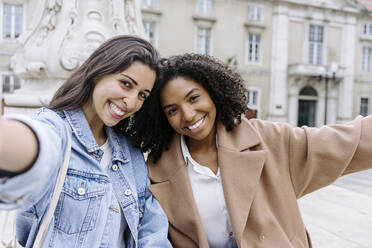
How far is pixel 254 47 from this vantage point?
2011cm

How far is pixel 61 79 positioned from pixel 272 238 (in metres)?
2.26

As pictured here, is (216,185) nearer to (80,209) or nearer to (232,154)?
(232,154)

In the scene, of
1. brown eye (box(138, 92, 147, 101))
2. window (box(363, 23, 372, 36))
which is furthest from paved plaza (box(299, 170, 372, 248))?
window (box(363, 23, 372, 36))

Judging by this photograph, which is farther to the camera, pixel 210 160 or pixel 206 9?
pixel 206 9

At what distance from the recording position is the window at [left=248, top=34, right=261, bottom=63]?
2006cm

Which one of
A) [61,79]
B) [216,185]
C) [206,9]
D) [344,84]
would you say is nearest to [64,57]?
[61,79]

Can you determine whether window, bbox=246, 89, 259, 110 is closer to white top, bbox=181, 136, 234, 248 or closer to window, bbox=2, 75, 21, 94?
window, bbox=2, 75, 21, 94

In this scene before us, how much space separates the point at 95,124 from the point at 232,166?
0.67 metres

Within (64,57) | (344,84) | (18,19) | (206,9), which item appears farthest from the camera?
(344,84)

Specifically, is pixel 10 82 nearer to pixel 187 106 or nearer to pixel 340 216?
pixel 340 216

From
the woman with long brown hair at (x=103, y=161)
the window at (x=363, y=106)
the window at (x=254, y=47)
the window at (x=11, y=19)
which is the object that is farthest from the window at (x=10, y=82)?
the window at (x=363, y=106)

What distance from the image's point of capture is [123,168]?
1.47 meters

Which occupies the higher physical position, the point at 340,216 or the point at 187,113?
the point at 187,113

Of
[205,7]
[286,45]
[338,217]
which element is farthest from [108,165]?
[286,45]
